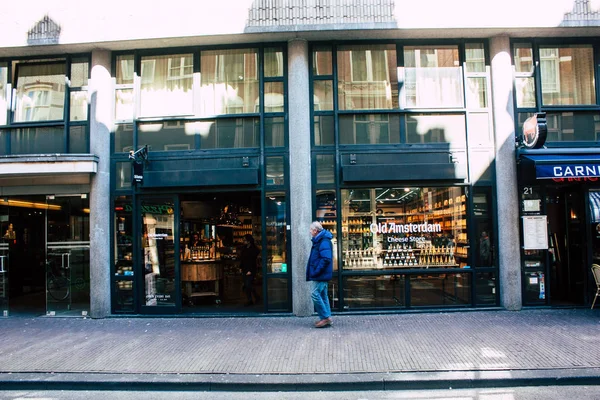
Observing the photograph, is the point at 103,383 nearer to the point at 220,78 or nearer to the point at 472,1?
the point at 220,78

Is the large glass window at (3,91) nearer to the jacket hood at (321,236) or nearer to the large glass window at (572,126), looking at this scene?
the jacket hood at (321,236)

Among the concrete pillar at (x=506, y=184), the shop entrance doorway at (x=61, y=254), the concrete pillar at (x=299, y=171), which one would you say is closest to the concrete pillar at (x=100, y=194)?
the shop entrance doorway at (x=61, y=254)

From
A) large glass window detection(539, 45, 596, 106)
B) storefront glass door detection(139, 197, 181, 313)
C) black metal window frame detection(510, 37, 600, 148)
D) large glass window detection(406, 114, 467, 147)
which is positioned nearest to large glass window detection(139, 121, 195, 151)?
storefront glass door detection(139, 197, 181, 313)

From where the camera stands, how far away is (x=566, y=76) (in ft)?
33.9

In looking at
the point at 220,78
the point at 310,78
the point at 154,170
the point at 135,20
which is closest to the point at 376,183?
the point at 310,78

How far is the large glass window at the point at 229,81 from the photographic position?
10328mm

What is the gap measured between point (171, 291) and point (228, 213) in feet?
16.6

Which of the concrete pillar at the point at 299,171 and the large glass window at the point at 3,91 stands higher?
the large glass window at the point at 3,91

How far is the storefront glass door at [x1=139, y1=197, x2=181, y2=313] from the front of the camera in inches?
401

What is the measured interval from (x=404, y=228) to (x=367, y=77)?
11.3ft

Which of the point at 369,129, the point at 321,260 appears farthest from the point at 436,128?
the point at 321,260

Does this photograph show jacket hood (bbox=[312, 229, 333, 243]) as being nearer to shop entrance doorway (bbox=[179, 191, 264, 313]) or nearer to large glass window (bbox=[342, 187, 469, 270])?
large glass window (bbox=[342, 187, 469, 270])

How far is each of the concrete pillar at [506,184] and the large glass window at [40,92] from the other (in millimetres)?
9826

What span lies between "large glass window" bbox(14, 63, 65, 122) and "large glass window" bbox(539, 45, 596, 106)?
11.0 meters
